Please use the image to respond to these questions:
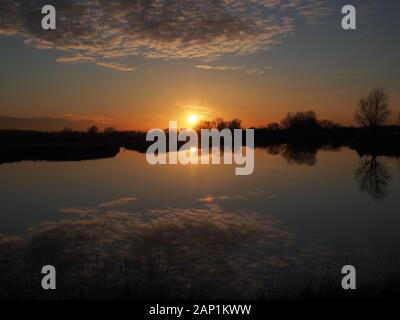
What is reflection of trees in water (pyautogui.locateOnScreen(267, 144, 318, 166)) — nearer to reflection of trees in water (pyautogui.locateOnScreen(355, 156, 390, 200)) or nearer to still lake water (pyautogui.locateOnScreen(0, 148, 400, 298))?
reflection of trees in water (pyautogui.locateOnScreen(355, 156, 390, 200))

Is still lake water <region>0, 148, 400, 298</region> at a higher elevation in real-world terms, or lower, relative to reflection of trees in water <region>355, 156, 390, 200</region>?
lower

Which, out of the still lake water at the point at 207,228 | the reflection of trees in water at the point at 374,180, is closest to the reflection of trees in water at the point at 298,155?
the reflection of trees in water at the point at 374,180

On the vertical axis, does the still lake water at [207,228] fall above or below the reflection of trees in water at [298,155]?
below

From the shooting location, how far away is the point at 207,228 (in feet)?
52.8

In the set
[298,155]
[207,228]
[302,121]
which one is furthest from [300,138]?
[207,228]

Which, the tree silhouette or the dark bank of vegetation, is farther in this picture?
the tree silhouette

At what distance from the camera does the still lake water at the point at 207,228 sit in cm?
1133

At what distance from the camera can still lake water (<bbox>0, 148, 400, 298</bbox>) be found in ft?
Result: 37.2

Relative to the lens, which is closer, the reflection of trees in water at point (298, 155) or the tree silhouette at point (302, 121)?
the reflection of trees in water at point (298, 155)

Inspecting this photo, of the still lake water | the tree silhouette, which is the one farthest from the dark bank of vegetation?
the still lake water

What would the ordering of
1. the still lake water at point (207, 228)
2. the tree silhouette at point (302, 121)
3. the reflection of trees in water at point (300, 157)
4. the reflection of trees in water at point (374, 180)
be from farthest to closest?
the tree silhouette at point (302, 121), the reflection of trees in water at point (300, 157), the reflection of trees in water at point (374, 180), the still lake water at point (207, 228)

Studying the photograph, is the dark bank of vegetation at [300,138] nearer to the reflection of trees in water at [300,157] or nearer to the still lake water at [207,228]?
the reflection of trees in water at [300,157]

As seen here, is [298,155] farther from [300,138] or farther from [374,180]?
[300,138]

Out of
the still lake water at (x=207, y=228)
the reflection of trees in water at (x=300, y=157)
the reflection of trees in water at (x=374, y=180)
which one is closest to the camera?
the still lake water at (x=207, y=228)
